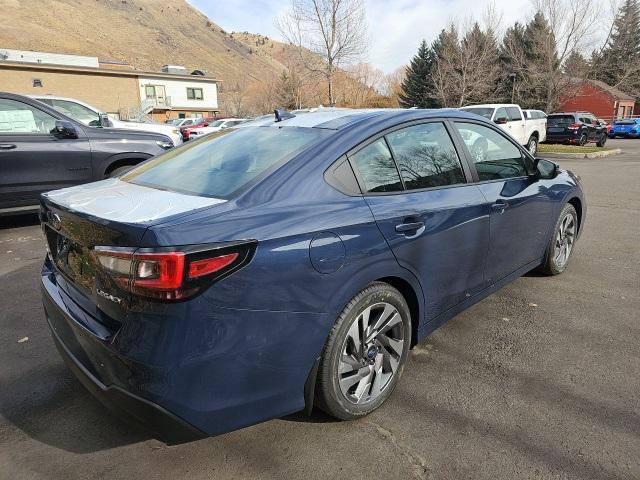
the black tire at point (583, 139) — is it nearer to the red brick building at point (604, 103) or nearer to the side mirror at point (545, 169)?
the side mirror at point (545, 169)

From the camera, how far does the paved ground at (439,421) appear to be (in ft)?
7.02

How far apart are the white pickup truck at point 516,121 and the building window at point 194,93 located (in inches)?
1715

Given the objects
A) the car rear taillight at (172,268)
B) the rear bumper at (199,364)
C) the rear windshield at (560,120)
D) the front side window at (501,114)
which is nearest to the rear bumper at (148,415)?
the rear bumper at (199,364)

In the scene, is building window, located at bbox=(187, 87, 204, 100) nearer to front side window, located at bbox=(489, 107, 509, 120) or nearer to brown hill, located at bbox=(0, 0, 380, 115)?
brown hill, located at bbox=(0, 0, 380, 115)

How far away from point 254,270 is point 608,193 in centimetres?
962

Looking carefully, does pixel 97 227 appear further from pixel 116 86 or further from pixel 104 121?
pixel 116 86

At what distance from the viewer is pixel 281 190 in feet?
7.06

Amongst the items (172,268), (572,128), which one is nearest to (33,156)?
(172,268)

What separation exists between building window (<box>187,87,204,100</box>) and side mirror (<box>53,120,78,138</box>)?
166 feet

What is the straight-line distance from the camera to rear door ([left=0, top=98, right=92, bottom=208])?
5984 mm

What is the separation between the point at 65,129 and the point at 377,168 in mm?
5326

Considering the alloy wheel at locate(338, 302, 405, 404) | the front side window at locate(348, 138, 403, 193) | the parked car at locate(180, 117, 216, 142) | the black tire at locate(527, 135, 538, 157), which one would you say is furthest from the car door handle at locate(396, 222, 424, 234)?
the parked car at locate(180, 117, 216, 142)

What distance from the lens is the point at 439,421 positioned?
8.04 feet

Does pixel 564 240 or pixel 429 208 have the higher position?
pixel 429 208
